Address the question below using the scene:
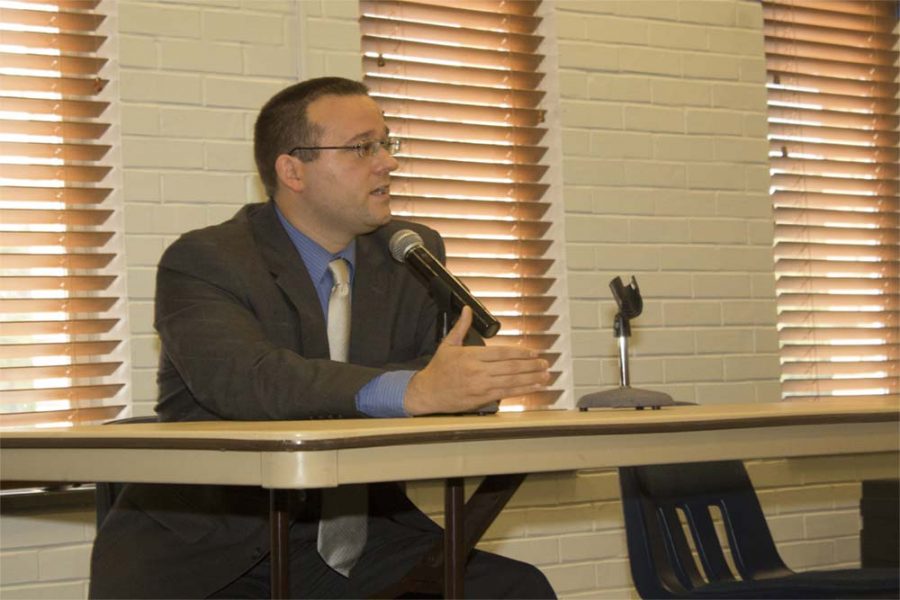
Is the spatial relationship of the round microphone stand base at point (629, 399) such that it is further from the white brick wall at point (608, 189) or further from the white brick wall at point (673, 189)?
the white brick wall at point (673, 189)

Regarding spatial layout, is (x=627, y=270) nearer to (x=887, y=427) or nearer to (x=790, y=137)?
(x=790, y=137)

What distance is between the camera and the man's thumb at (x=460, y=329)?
213 centimetres

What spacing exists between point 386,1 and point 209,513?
78.3 inches

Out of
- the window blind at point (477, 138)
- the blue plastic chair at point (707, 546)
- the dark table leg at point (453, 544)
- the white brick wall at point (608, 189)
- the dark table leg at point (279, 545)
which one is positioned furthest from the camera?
the window blind at point (477, 138)

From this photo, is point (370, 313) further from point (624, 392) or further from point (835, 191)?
point (835, 191)

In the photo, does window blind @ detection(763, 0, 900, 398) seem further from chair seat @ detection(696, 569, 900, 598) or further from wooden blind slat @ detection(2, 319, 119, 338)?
wooden blind slat @ detection(2, 319, 119, 338)

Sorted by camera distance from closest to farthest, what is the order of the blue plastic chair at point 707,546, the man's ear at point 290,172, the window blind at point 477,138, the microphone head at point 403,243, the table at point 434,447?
the table at point 434,447 → the blue plastic chair at point 707,546 → the microphone head at point 403,243 → the man's ear at point 290,172 → the window blind at point 477,138

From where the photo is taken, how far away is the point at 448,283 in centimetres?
226

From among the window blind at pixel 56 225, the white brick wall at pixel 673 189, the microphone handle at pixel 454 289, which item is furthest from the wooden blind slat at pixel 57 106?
the white brick wall at pixel 673 189

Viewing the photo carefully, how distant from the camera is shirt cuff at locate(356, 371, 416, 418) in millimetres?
2078

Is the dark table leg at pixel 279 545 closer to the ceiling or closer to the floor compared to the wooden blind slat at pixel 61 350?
closer to the floor

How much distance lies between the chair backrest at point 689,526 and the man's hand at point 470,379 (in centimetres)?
43

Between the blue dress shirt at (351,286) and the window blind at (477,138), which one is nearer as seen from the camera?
the blue dress shirt at (351,286)

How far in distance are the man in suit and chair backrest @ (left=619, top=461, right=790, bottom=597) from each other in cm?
20
